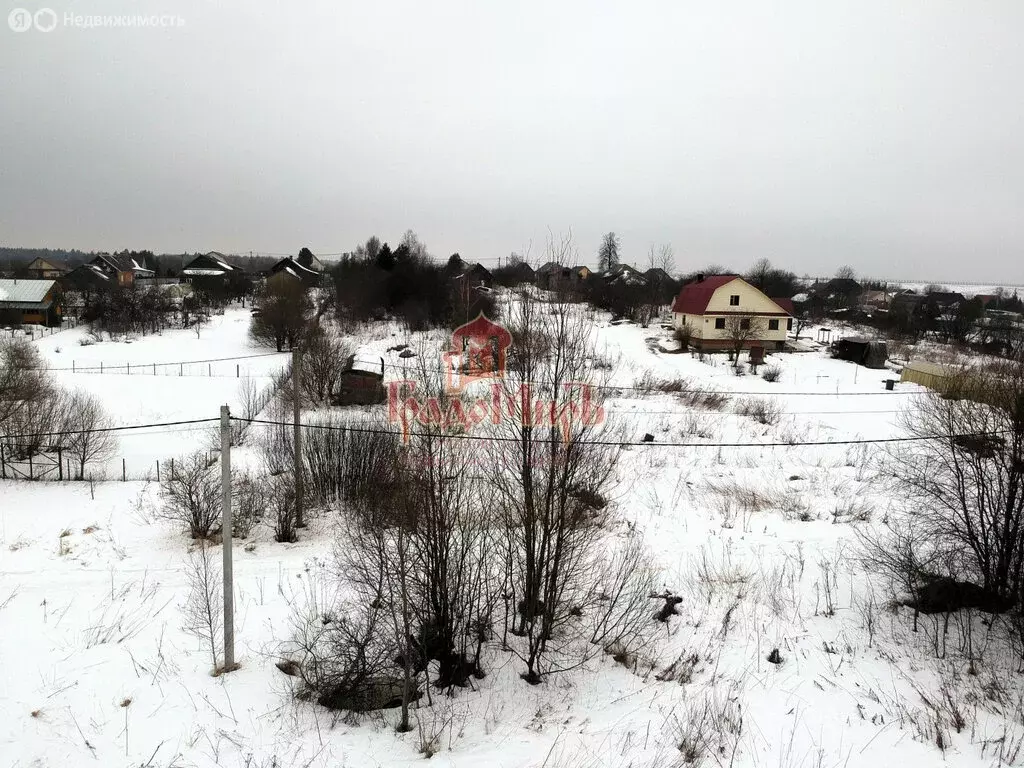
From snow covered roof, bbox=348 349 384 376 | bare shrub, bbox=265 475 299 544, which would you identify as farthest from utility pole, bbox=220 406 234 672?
snow covered roof, bbox=348 349 384 376

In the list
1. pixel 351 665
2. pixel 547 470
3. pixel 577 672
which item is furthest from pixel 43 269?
pixel 577 672

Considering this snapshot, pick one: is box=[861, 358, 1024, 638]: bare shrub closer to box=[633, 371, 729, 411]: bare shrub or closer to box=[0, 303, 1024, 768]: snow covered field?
box=[0, 303, 1024, 768]: snow covered field

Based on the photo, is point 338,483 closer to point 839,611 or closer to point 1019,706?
point 839,611

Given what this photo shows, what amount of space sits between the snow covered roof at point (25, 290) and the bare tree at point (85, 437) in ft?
103

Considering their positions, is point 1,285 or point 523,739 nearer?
point 523,739

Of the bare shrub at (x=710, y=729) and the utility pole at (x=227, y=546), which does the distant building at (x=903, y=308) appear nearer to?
the bare shrub at (x=710, y=729)

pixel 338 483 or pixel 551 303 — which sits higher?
pixel 551 303

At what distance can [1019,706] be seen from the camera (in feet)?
23.5

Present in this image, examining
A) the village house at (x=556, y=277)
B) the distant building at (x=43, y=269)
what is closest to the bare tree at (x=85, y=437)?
the village house at (x=556, y=277)

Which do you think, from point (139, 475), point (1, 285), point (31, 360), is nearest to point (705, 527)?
point (139, 475)

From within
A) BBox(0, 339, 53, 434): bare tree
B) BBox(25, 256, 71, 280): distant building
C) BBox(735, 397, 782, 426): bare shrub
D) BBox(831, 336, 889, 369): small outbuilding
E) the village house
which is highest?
BBox(25, 256, 71, 280): distant building

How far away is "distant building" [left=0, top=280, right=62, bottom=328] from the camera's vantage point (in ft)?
138

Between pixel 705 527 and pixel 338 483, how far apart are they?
9.89 meters

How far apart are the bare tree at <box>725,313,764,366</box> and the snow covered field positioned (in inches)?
752
